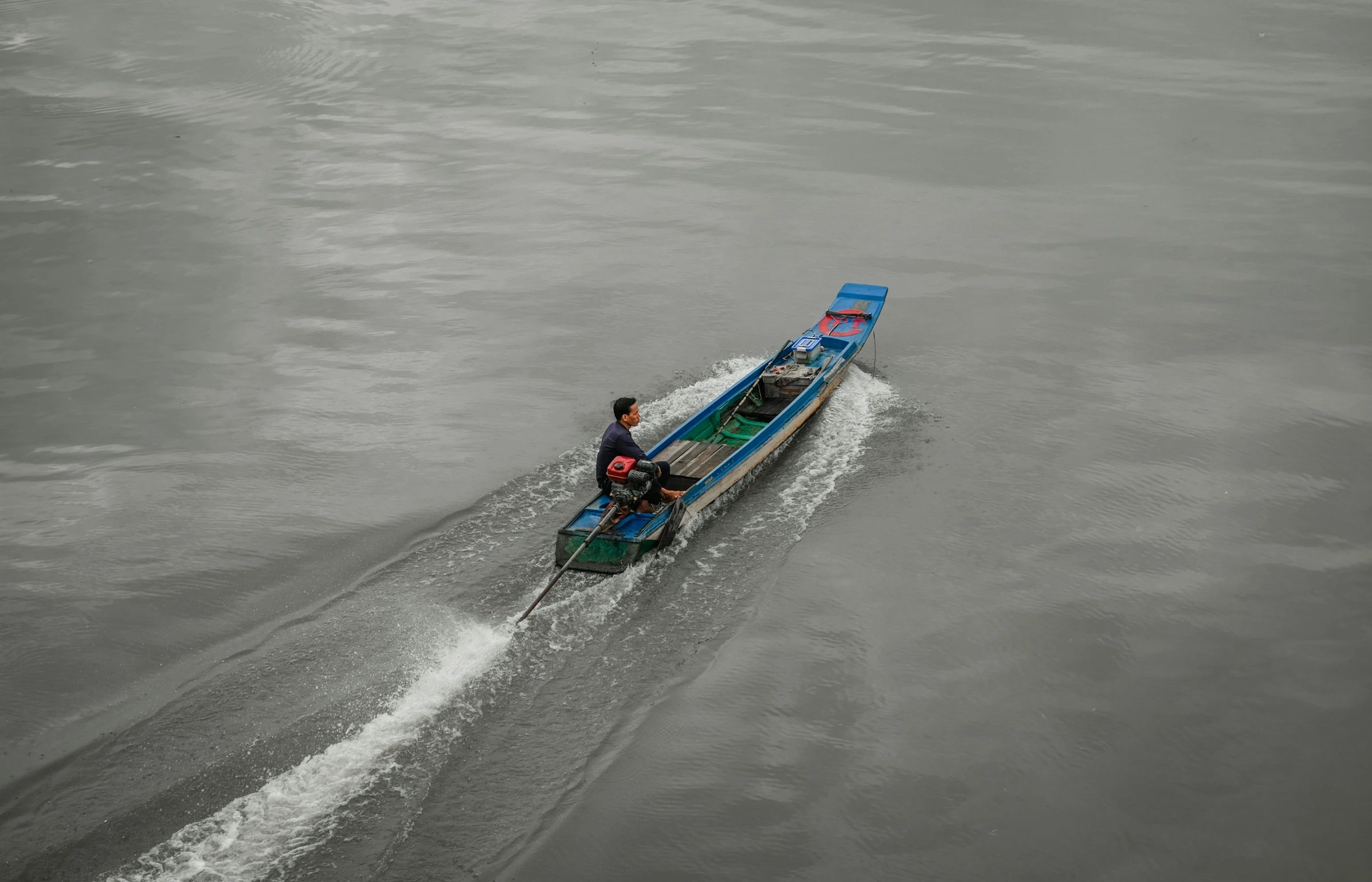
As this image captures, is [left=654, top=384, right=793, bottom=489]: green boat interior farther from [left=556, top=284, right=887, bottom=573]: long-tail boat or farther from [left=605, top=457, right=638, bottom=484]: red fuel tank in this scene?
A: [left=605, top=457, right=638, bottom=484]: red fuel tank

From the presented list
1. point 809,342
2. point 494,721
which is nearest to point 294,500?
→ point 494,721

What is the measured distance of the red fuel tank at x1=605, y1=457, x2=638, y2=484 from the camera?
950cm

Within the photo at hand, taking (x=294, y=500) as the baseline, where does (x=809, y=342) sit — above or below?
above

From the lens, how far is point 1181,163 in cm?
1898

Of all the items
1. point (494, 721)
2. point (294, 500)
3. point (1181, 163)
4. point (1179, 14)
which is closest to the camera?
point (494, 721)

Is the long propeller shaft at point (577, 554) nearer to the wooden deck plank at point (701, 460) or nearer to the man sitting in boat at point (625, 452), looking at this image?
the man sitting in boat at point (625, 452)

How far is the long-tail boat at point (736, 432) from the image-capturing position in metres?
9.29

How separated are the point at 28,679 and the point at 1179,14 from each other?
95.0 feet

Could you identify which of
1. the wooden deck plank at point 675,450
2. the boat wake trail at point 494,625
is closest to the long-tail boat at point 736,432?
the wooden deck plank at point 675,450

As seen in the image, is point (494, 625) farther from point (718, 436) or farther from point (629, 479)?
point (718, 436)

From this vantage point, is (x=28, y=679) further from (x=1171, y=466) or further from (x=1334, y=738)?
(x=1171, y=466)

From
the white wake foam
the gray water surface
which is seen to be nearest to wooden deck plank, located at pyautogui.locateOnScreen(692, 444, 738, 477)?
the gray water surface

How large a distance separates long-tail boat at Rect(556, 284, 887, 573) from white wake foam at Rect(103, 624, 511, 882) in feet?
6.53

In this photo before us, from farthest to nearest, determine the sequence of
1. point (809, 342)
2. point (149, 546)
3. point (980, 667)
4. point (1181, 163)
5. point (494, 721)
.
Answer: point (1181, 163) → point (809, 342) → point (149, 546) → point (980, 667) → point (494, 721)
